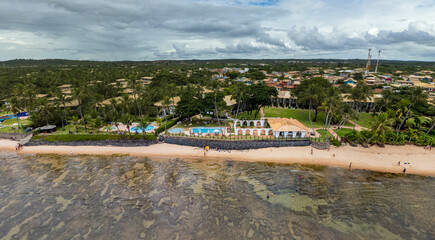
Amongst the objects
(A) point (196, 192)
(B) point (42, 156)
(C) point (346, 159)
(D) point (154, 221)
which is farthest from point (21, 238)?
(C) point (346, 159)

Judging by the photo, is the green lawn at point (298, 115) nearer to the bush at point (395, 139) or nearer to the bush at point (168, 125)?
the bush at point (395, 139)

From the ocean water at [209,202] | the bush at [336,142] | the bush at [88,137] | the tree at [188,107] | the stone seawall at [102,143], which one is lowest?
the ocean water at [209,202]

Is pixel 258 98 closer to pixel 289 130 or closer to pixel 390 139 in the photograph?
pixel 289 130

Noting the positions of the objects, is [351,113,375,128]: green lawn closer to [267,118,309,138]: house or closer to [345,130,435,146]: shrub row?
[345,130,435,146]: shrub row

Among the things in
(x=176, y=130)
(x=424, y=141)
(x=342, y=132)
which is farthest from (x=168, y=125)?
(x=424, y=141)

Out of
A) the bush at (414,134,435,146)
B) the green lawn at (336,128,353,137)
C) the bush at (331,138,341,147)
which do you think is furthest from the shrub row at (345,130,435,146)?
the green lawn at (336,128,353,137)

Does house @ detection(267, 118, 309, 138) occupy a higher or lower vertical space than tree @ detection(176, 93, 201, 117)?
lower

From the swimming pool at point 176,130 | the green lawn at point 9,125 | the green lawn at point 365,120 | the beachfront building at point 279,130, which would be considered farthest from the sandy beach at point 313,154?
the green lawn at point 365,120
